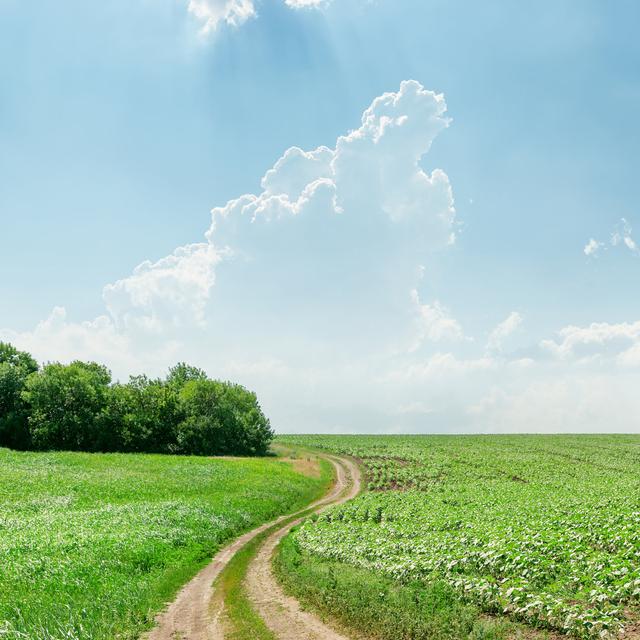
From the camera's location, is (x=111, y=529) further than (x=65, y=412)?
No

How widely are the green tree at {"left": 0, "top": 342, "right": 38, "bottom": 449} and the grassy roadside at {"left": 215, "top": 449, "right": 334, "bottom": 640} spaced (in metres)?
68.3

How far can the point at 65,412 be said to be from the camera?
268 feet

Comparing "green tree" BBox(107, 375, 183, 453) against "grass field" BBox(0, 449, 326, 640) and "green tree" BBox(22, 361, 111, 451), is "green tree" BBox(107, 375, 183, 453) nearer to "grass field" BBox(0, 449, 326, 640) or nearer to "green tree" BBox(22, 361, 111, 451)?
"green tree" BBox(22, 361, 111, 451)

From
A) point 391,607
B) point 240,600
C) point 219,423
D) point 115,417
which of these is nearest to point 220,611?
point 240,600

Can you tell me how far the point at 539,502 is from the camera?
1419 inches

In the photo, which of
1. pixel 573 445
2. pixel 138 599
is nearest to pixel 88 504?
pixel 138 599

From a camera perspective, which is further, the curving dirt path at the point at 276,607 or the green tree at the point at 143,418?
the green tree at the point at 143,418

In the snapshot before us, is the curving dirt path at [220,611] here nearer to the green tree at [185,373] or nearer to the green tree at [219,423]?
the green tree at [219,423]

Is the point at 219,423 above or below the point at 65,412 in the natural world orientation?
below

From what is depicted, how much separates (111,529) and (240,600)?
12.1 meters

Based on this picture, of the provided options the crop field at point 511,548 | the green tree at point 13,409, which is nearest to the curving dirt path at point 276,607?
the crop field at point 511,548

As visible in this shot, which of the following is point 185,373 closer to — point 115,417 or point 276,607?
point 115,417

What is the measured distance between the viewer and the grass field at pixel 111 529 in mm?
16844

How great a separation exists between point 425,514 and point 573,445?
95473 mm
